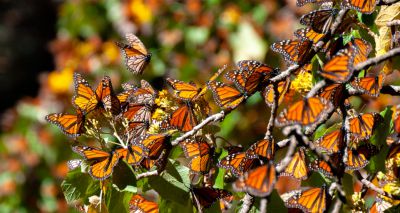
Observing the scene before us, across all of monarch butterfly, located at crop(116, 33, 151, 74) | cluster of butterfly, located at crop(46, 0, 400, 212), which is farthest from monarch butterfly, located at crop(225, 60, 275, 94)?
monarch butterfly, located at crop(116, 33, 151, 74)

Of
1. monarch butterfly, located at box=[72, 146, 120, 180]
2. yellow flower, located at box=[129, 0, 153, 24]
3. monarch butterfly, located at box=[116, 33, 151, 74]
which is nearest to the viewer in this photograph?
monarch butterfly, located at box=[72, 146, 120, 180]

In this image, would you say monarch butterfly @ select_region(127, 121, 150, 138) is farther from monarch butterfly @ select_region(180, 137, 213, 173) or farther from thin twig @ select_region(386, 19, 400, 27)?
thin twig @ select_region(386, 19, 400, 27)

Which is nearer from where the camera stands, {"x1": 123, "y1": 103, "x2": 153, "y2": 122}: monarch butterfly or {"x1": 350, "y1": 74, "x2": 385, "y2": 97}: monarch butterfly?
{"x1": 350, "y1": 74, "x2": 385, "y2": 97}: monarch butterfly

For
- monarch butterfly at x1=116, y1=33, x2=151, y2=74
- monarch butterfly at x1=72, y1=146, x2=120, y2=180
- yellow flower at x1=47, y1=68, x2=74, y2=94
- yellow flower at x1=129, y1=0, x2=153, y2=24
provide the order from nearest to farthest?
monarch butterfly at x1=72, y1=146, x2=120, y2=180
monarch butterfly at x1=116, y1=33, x2=151, y2=74
yellow flower at x1=129, y1=0, x2=153, y2=24
yellow flower at x1=47, y1=68, x2=74, y2=94

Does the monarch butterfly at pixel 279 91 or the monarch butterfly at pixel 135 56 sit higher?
the monarch butterfly at pixel 279 91

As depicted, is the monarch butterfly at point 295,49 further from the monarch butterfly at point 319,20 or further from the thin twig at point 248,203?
the thin twig at point 248,203

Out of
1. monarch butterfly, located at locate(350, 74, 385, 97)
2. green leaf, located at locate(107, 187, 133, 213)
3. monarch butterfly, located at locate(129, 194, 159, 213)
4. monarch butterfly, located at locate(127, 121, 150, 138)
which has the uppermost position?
monarch butterfly, located at locate(350, 74, 385, 97)

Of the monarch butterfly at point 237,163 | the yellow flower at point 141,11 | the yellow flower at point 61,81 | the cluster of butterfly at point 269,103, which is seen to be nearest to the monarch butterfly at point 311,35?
the cluster of butterfly at point 269,103
